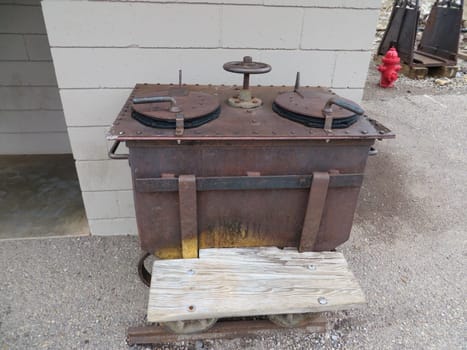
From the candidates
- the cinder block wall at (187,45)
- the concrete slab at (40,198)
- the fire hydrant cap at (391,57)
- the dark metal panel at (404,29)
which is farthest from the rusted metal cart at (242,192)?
the dark metal panel at (404,29)

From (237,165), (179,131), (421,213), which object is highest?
(179,131)

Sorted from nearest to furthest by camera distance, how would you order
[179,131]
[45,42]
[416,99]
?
[179,131], [45,42], [416,99]

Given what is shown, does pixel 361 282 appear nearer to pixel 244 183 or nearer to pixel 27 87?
pixel 244 183

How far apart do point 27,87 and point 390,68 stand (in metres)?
5.68

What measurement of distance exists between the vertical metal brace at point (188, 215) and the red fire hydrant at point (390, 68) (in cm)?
557

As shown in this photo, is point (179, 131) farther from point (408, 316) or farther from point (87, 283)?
point (408, 316)

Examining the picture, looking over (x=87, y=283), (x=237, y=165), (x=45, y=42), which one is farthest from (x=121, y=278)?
(x=45, y=42)

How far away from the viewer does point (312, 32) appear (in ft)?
6.29

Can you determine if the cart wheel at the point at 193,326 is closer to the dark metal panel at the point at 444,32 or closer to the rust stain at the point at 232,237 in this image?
the rust stain at the point at 232,237

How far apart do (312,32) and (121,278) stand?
6.24 ft

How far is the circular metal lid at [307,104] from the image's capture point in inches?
55.3

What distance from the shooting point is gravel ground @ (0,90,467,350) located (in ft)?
5.84

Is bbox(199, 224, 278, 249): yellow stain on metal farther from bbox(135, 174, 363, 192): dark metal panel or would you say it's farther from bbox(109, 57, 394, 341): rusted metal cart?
bbox(135, 174, 363, 192): dark metal panel

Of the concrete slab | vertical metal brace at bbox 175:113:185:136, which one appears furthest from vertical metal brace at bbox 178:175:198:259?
the concrete slab
